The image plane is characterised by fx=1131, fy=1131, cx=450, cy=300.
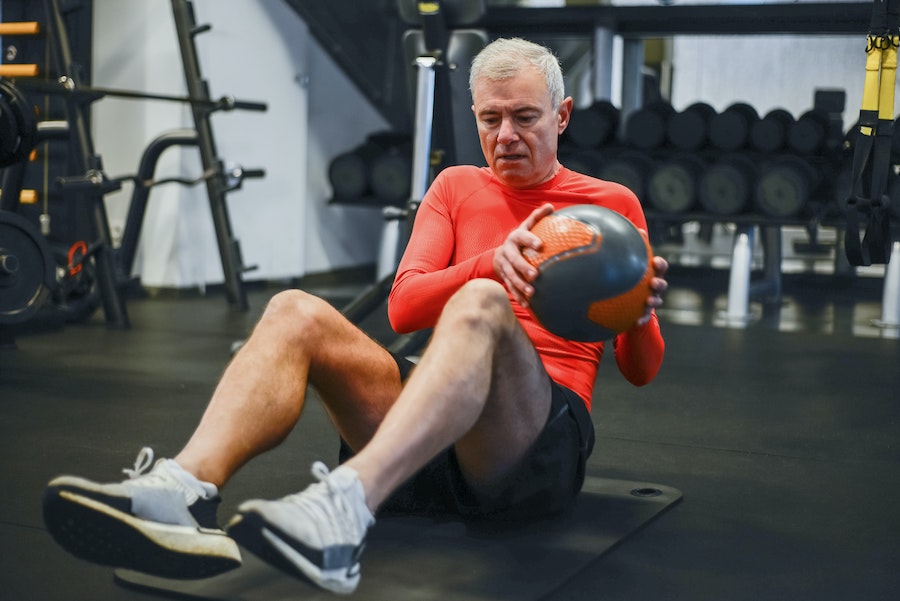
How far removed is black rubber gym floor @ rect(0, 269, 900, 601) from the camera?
5.42 feet

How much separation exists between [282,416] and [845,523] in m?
1.05

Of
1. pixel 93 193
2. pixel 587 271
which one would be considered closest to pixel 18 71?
pixel 93 193

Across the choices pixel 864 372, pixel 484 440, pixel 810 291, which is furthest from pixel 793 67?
pixel 484 440

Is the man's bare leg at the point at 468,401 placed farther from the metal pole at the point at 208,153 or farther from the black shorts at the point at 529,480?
→ the metal pole at the point at 208,153

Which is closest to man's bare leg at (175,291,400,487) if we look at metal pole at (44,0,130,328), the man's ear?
the man's ear

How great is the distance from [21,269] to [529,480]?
2.45m

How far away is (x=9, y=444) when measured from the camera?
2.46m

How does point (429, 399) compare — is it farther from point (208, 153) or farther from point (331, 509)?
point (208, 153)

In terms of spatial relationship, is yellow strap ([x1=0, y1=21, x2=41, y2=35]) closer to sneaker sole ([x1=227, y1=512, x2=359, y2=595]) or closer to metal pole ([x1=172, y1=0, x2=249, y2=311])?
metal pole ([x1=172, y1=0, x2=249, y2=311])

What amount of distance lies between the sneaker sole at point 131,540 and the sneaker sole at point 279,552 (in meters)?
0.11

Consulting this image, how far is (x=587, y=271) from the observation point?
1.49 m

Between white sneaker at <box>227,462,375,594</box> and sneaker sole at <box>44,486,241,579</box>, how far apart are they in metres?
0.10

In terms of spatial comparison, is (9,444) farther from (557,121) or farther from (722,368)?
(722,368)

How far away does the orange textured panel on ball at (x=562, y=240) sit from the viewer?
58.9 inches
